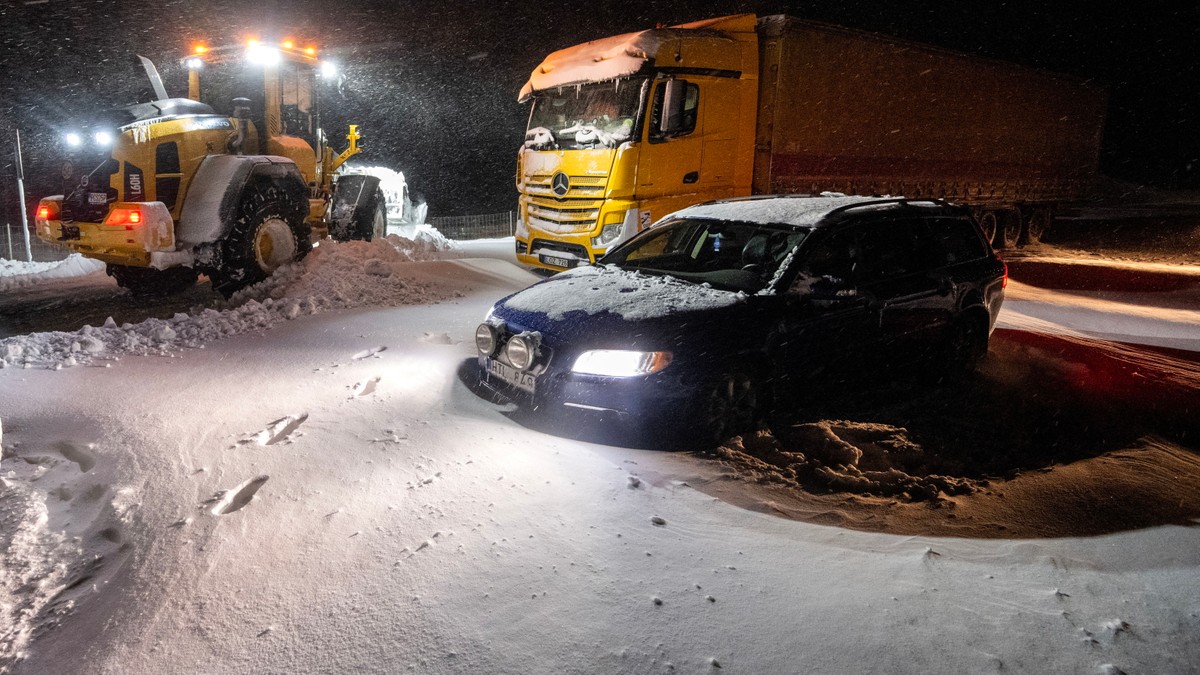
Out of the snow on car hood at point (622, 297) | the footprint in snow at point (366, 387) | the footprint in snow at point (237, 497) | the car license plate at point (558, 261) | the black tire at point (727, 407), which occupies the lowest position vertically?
the footprint in snow at point (237, 497)

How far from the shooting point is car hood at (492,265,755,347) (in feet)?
14.3

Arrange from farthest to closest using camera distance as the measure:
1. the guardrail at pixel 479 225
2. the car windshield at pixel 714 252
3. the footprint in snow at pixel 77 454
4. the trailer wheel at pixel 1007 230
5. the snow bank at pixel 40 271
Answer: the guardrail at pixel 479 225 → the trailer wheel at pixel 1007 230 → the snow bank at pixel 40 271 → the car windshield at pixel 714 252 → the footprint in snow at pixel 77 454

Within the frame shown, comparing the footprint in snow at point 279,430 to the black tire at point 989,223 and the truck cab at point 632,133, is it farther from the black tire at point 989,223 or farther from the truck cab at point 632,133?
the black tire at point 989,223

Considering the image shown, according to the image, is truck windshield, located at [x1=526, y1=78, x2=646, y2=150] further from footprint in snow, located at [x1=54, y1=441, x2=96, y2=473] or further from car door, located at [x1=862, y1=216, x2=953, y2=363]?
footprint in snow, located at [x1=54, y1=441, x2=96, y2=473]

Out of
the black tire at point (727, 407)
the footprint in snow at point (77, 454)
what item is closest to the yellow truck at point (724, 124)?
the black tire at point (727, 407)

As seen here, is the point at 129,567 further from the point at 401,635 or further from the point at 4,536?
the point at 401,635

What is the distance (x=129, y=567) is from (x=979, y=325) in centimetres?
640

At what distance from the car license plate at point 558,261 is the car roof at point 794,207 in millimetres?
3788

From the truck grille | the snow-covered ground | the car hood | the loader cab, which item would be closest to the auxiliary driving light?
the car hood

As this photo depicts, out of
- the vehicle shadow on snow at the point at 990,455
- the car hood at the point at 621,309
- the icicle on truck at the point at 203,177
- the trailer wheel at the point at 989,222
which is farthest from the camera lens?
the trailer wheel at the point at 989,222

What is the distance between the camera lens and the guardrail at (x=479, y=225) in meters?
22.5

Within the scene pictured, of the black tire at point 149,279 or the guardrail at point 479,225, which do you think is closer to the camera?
the black tire at point 149,279

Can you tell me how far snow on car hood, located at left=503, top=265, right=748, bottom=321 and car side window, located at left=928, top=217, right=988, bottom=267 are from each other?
2.33 metres

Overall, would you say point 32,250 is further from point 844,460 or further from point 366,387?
point 844,460
